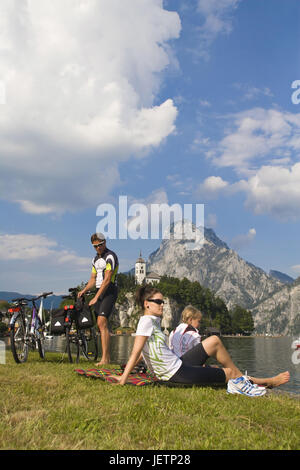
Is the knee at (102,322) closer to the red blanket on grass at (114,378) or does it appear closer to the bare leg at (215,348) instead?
the red blanket on grass at (114,378)

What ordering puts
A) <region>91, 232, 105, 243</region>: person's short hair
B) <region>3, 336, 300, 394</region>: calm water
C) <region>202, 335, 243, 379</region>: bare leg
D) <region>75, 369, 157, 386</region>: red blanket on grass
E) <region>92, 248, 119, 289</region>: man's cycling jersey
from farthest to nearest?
<region>3, 336, 300, 394</region>: calm water < <region>91, 232, 105, 243</region>: person's short hair < <region>92, 248, 119, 289</region>: man's cycling jersey < <region>202, 335, 243, 379</region>: bare leg < <region>75, 369, 157, 386</region>: red blanket on grass

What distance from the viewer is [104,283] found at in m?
9.80

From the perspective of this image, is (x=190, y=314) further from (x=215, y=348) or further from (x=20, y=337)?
(x=20, y=337)

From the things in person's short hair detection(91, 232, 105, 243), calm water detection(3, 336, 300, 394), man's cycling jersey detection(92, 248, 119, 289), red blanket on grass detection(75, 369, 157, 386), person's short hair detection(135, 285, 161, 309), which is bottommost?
calm water detection(3, 336, 300, 394)

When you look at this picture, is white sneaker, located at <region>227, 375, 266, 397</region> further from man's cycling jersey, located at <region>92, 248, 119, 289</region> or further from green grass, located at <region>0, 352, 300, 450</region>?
→ man's cycling jersey, located at <region>92, 248, 119, 289</region>

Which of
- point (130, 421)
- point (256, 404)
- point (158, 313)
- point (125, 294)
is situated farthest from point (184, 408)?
point (125, 294)

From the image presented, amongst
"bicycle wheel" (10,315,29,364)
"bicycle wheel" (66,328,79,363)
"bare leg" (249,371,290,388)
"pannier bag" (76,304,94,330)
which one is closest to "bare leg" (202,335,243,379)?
"bare leg" (249,371,290,388)

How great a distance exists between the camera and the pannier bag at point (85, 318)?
10336 mm

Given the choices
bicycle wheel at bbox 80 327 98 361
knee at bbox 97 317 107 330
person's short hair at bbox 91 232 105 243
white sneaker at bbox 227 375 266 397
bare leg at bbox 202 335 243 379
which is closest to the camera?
white sneaker at bbox 227 375 266 397

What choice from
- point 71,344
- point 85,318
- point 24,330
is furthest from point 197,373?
point 71,344

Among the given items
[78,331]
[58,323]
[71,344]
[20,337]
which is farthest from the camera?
[71,344]

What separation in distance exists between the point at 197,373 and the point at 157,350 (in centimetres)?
82

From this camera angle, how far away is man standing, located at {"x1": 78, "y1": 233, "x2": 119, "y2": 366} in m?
9.84
